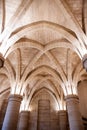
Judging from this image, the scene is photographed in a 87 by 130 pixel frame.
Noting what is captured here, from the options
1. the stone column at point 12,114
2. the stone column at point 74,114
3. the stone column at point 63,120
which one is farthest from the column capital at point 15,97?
the stone column at point 63,120

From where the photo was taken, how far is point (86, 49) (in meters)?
8.32

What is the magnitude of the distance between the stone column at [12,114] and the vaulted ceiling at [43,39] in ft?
2.75

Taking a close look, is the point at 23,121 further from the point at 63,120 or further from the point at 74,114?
the point at 74,114

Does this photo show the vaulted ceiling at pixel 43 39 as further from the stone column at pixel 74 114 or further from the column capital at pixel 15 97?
the stone column at pixel 74 114

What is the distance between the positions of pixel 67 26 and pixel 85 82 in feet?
25.8

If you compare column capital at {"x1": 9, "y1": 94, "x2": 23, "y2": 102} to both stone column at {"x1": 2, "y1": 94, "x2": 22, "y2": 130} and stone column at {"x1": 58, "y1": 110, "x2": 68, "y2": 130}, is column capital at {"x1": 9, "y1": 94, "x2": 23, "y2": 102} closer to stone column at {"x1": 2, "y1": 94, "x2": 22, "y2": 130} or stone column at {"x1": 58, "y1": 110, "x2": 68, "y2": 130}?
stone column at {"x1": 2, "y1": 94, "x2": 22, "y2": 130}

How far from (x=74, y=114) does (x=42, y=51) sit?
17.3ft

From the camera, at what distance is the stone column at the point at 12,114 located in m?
10.3

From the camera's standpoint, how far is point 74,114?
1049cm

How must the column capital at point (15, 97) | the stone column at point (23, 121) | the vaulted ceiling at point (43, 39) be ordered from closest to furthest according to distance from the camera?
the vaulted ceiling at point (43, 39)
the column capital at point (15, 97)
the stone column at point (23, 121)

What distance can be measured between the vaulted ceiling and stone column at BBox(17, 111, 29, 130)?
333cm

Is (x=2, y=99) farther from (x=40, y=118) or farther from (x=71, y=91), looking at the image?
(x=71, y=91)

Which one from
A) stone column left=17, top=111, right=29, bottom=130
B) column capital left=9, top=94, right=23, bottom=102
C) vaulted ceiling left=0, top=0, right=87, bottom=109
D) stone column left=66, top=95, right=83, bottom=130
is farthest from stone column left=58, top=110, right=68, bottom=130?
column capital left=9, top=94, right=23, bottom=102

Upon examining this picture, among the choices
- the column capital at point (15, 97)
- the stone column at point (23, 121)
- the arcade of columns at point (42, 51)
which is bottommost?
the stone column at point (23, 121)
